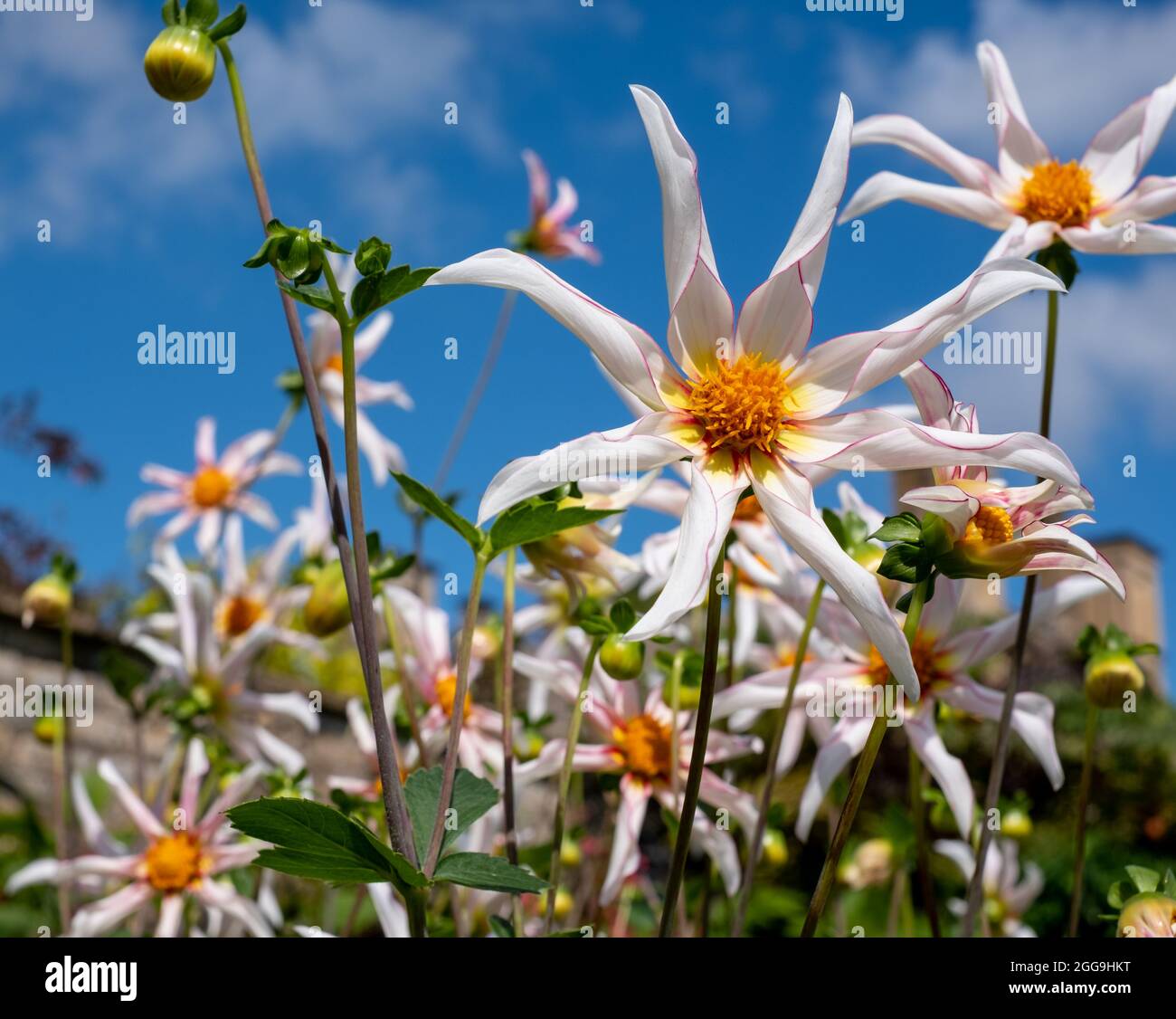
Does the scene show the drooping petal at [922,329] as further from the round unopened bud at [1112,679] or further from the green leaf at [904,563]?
the round unopened bud at [1112,679]

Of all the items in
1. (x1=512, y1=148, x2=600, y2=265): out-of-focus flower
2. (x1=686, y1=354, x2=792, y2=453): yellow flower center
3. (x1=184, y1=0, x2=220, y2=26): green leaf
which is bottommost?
(x1=686, y1=354, x2=792, y2=453): yellow flower center

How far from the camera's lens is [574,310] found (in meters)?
0.80

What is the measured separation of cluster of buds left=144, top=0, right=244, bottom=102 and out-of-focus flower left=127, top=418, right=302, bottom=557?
76.8 inches

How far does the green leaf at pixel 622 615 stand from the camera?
Answer: 108 centimetres

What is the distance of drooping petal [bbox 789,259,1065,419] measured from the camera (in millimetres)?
781

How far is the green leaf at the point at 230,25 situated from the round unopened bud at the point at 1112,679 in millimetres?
1188

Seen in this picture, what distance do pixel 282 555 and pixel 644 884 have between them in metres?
1.04

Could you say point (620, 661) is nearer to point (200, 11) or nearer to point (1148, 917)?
point (1148, 917)

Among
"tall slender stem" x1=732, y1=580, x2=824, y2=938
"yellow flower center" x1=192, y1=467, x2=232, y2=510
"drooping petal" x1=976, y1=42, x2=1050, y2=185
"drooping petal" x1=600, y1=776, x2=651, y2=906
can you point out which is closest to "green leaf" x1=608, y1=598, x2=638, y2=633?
"tall slender stem" x1=732, y1=580, x2=824, y2=938

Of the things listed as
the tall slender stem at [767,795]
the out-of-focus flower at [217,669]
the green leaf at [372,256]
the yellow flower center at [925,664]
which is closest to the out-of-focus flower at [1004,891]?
the yellow flower center at [925,664]

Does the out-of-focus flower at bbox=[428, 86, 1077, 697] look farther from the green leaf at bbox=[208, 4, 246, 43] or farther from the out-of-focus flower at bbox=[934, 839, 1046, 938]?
the out-of-focus flower at bbox=[934, 839, 1046, 938]

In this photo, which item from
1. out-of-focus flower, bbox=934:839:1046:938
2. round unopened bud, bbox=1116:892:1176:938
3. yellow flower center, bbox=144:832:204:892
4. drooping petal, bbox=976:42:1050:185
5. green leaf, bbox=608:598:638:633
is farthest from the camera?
out-of-focus flower, bbox=934:839:1046:938

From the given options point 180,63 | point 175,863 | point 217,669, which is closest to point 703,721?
point 180,63
